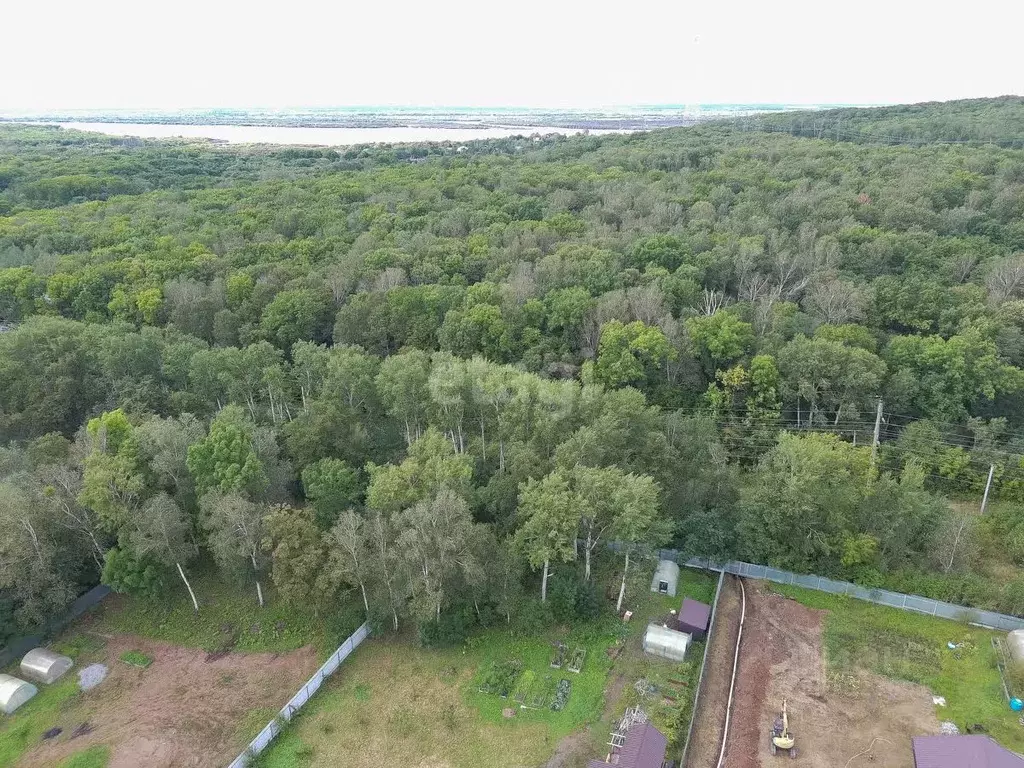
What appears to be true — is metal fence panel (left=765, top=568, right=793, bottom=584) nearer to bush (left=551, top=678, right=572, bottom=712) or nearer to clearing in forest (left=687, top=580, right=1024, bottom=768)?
clearing in forest (left=687, top=580, right=1024, bottom=768)

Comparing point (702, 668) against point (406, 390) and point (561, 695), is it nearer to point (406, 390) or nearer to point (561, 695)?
point (561, 695)

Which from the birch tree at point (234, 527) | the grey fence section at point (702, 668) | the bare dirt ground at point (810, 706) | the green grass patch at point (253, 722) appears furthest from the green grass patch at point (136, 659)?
the bare dirt ground at point (810, 706)

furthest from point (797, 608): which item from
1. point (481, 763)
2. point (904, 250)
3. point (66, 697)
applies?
point (904, 250)

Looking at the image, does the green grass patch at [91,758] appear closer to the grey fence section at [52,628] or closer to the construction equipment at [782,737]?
the grey fence section at [52,628]

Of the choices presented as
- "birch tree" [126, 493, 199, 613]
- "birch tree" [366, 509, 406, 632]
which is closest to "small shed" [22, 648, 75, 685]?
"birch tree" [126, 493, 199, 613]

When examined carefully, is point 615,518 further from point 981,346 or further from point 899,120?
point 899,120
